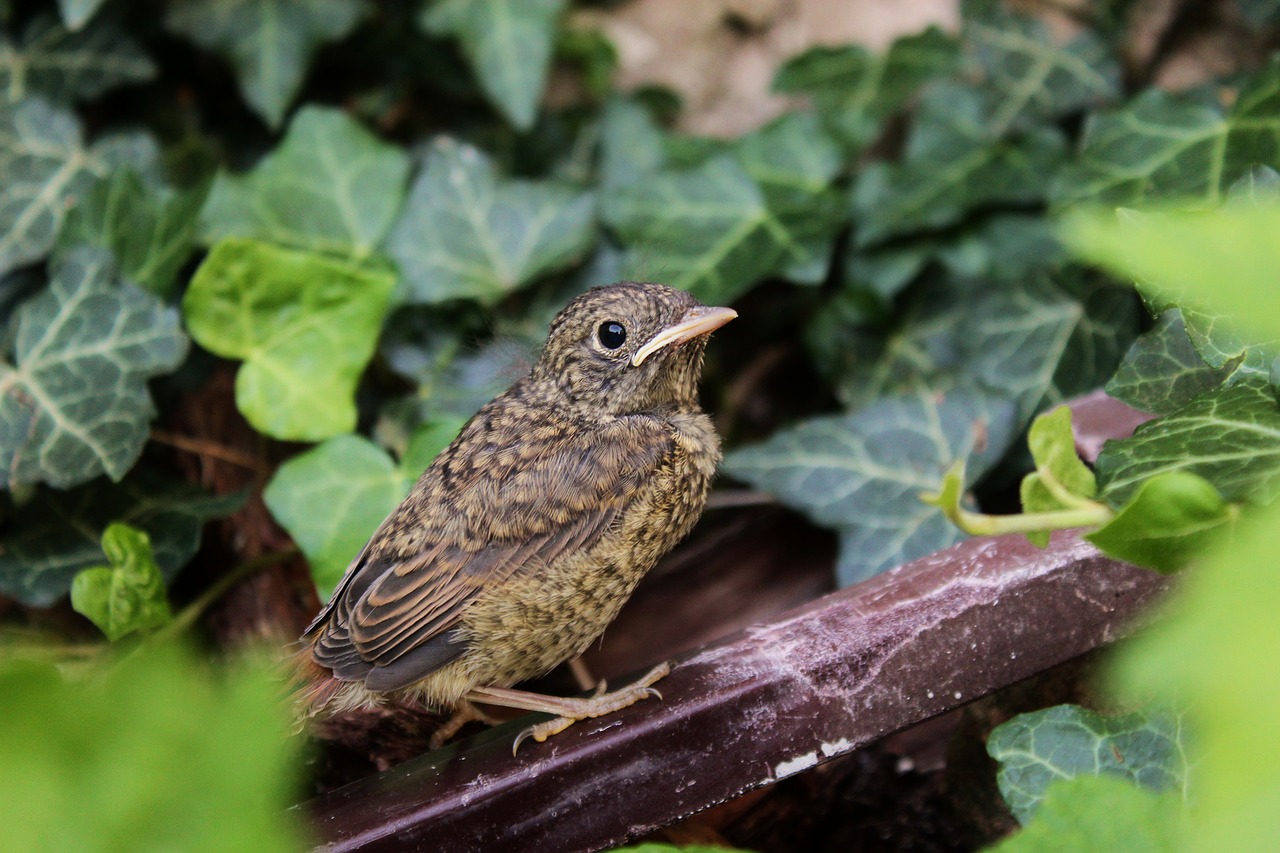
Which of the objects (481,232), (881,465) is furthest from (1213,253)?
(481,232)

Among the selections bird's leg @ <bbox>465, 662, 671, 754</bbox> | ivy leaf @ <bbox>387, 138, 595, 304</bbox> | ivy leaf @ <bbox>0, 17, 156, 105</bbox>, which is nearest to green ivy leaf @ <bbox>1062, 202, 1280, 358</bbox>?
bird's leg @ <bbox>465, 662, 671, 754</bbox>

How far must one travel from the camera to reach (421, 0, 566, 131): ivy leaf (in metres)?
3.05

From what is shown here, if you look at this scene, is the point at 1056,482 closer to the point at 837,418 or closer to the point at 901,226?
the point at 837,418

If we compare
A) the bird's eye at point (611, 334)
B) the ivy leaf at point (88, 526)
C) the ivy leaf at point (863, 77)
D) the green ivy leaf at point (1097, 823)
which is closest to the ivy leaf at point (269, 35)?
the ivy leaf at point (88, 526)

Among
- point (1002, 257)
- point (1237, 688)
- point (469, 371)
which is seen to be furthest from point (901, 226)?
point (1237, 688)

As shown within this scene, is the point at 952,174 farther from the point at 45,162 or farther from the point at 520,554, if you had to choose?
the point at 45,162

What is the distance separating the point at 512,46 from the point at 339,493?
1480 mm

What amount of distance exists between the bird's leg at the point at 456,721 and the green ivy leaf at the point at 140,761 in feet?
4.78

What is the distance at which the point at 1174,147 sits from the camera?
2508 millimetres

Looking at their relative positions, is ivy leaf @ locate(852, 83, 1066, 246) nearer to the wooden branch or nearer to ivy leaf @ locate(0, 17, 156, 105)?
the wooden branch

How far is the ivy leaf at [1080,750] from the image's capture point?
1524 millimetres

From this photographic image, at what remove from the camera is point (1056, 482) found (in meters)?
1.32

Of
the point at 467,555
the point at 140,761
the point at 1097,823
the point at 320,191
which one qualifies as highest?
the point at 140,761

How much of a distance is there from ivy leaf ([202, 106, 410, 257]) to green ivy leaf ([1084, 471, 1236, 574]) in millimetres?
2153
